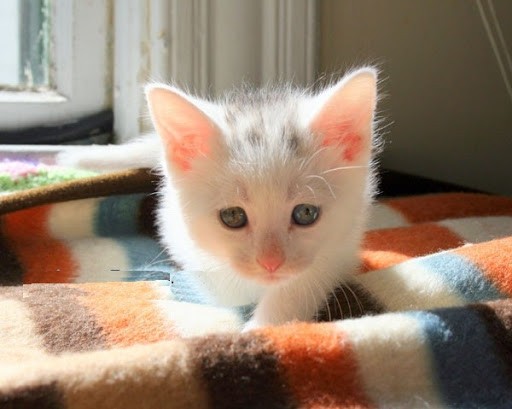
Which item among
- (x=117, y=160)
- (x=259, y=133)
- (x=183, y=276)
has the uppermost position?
(x=259, y=133)

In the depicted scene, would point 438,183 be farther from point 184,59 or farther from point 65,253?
point 65,253

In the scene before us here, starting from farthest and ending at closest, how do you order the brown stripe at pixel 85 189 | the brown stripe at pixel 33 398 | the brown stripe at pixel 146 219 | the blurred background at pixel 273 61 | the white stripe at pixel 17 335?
the blurred background at pixel 273 61 < the brown stripe at pixel 146 219 < the brown stripe at pixel 85 189 < the white stripe at pixel 17 335 < the brown stripe at pixel 33 398

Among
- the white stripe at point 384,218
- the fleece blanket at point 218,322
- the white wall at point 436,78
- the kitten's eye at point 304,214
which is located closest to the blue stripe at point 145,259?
the fleece blanket at point 218,322

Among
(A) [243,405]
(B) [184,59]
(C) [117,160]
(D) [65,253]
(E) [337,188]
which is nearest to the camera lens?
(A) [243,405]

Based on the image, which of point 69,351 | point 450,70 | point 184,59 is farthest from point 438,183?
point 69,351

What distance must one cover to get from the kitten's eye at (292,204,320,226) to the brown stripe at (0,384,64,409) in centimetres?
47

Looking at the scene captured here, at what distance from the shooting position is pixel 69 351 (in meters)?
0.83

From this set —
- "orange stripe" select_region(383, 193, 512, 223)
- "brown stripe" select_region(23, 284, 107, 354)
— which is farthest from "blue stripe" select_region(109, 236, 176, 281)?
"orange stripe" select_region(383, 193, 512, 223)

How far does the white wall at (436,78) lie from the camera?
178cm

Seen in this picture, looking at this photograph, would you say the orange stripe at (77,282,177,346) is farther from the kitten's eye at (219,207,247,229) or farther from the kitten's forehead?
the kitten's forehead

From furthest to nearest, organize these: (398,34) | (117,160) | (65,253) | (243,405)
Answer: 1. (398,34)
2. (117,160)
3. (65,253)
4. (243,405)

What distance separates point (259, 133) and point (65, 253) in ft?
1.56

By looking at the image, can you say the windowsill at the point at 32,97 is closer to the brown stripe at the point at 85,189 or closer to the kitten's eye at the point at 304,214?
the brown stripe at the point at 85,189

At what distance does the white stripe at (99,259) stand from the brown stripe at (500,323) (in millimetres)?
657
